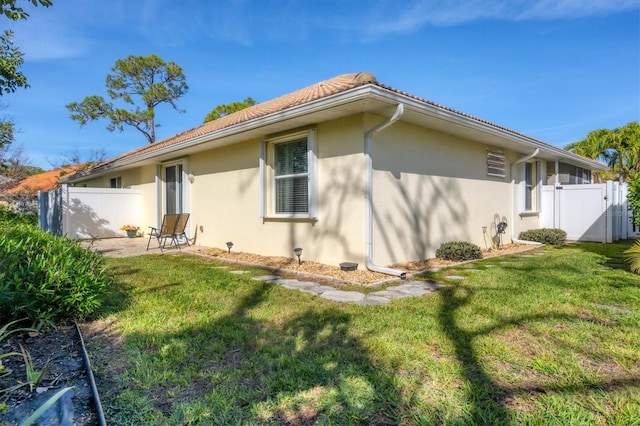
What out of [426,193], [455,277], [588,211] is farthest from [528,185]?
[455,277]

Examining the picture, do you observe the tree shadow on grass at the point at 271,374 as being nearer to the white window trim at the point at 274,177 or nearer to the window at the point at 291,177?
the white window trim at the point at 274,177

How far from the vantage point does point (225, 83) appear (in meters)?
14.6

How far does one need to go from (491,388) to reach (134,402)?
Answer: 207cm

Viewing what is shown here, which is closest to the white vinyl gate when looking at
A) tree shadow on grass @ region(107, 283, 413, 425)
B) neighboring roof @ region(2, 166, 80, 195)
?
tree shadow on grass @ region(107, 283, 413, 425)

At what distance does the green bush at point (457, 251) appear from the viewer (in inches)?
269

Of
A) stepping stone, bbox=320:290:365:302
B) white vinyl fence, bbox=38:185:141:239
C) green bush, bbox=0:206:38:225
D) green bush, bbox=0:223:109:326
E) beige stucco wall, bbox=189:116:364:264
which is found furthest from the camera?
white vinyl fence, bbox=38:185:141:239

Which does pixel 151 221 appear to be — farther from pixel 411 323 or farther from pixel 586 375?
pixel 586 375

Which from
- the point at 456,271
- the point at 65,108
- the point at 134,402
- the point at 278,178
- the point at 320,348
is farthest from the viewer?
the point at 65,108

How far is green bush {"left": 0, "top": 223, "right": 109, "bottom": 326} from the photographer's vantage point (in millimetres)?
2982

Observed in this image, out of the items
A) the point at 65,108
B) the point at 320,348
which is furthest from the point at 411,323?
the point at 65,108

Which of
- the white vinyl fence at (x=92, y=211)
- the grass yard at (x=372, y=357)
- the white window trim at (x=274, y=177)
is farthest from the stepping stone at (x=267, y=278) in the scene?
the white vinyl fence at (x=92, y=211)

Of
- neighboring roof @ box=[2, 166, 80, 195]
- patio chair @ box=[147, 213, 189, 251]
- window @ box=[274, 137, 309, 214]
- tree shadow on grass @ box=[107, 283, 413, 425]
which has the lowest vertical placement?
tree shadow on grass @ box=[107, 283, 413, 425]

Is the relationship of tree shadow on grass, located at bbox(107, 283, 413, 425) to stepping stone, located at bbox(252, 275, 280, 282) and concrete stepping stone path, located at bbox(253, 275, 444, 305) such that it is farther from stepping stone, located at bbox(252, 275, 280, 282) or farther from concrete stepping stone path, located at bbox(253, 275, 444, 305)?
stepping stone, located at bbox(252, 275, 280, 282)

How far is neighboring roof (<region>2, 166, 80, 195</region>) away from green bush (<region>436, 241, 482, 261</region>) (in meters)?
21.7
